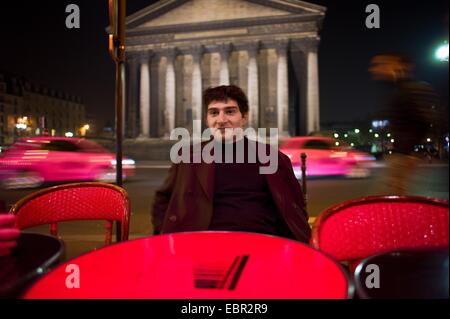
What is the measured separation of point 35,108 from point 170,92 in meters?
41.4

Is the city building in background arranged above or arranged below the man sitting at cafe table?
above

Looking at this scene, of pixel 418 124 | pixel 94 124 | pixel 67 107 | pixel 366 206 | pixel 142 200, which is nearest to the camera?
pixel 366 206

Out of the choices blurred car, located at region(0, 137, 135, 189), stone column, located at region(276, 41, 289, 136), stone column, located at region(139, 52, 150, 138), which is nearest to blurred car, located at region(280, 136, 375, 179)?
blurred car, located at region(0, 137, 135, 189)

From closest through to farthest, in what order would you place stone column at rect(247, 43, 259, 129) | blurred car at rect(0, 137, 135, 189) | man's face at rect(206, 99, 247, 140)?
man's face at rect(206, 99, 247, 140) → blurred car at rect(0, 137, 135, 189) → stone column at rect(247, 43, 259, 129)

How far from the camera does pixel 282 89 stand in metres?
37.3

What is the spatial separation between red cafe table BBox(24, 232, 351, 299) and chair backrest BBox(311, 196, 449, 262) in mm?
675

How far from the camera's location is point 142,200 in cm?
971

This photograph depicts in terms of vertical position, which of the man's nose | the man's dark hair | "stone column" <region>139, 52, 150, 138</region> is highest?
"stone column" <region>139, 52, 150, 138</region>

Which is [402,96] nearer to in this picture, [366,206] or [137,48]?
[366,206]

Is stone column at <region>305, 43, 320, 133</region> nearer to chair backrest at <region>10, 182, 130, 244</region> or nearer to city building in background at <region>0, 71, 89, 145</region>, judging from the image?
chair backrest at <region>10, 182, 130, 244</region>

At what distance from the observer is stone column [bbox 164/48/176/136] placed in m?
38.9

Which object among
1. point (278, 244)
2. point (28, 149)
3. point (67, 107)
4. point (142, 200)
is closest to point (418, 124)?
point (278, 244)

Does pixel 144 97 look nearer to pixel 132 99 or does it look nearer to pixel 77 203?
pixel 132 99
